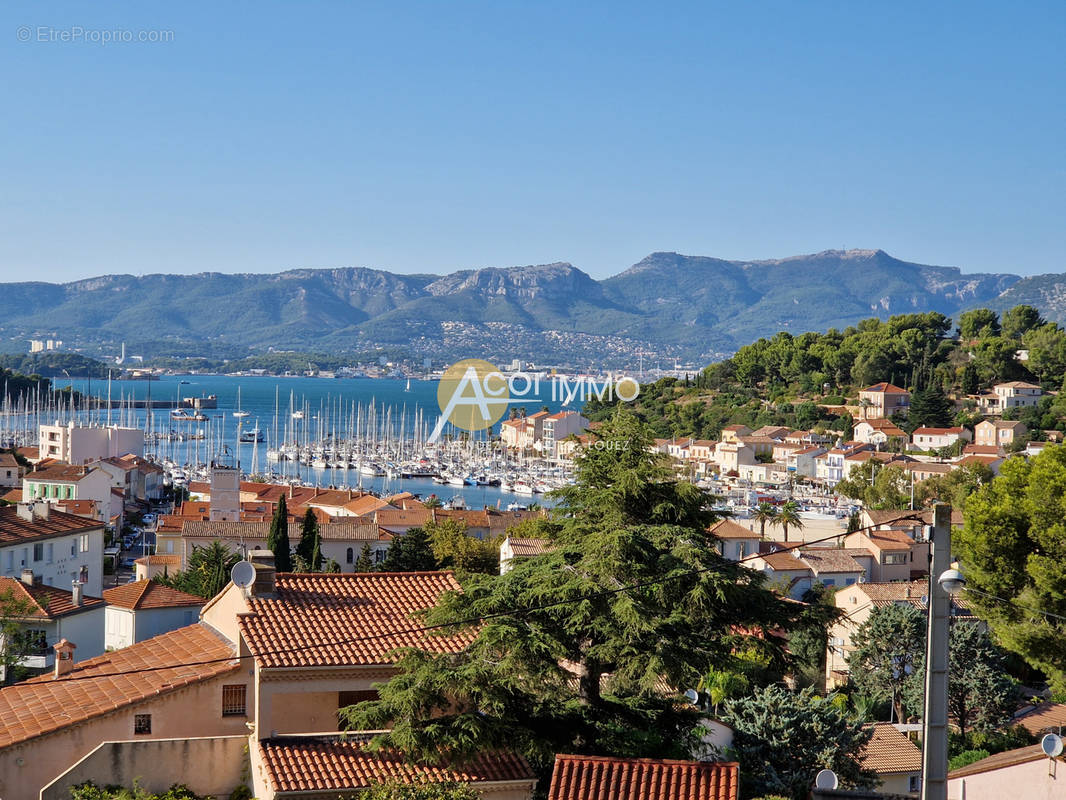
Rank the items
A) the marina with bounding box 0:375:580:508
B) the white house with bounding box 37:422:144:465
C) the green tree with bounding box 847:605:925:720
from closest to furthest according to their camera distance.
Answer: the green tree with bounding box 847:605:925:720
the white house with bounding box 37:422:144:465
the marina with bounding box 0:375:580:508

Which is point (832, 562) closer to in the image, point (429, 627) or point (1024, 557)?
point (1024, 557)

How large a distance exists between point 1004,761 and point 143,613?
43.3 feet

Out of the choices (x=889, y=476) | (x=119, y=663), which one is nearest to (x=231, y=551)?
(x=119, y=663)

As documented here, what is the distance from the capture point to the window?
32.3 ft

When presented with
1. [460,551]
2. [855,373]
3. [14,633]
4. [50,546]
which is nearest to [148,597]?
[14,633]

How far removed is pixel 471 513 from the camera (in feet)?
146

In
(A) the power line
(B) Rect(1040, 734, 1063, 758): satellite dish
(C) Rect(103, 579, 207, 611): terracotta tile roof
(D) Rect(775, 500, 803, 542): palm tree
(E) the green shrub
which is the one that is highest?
(A) the power line

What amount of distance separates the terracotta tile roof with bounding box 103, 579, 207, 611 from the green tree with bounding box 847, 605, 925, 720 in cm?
1175

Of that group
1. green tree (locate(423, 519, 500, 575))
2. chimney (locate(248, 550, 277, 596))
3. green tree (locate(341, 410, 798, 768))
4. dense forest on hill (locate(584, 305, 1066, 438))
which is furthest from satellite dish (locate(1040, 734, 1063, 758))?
dense forest on hill (locate(584, 305, 1066, 438))

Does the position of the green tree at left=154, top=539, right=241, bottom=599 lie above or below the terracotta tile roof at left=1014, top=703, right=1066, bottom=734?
above

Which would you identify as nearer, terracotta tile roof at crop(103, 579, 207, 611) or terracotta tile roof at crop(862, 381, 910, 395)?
terracotta tile roof at crop(103, 579, 207, 611)

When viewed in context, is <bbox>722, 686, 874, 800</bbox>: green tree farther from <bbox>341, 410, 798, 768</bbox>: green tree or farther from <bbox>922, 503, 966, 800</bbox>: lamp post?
<bbox>922, 503, 966, 800</bbox>: lamp post

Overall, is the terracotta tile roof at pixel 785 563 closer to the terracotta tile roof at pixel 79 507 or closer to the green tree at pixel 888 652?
the green tree at pixel 888 652

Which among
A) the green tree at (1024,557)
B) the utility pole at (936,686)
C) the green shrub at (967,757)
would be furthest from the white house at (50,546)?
the utility pole at (936,686)
